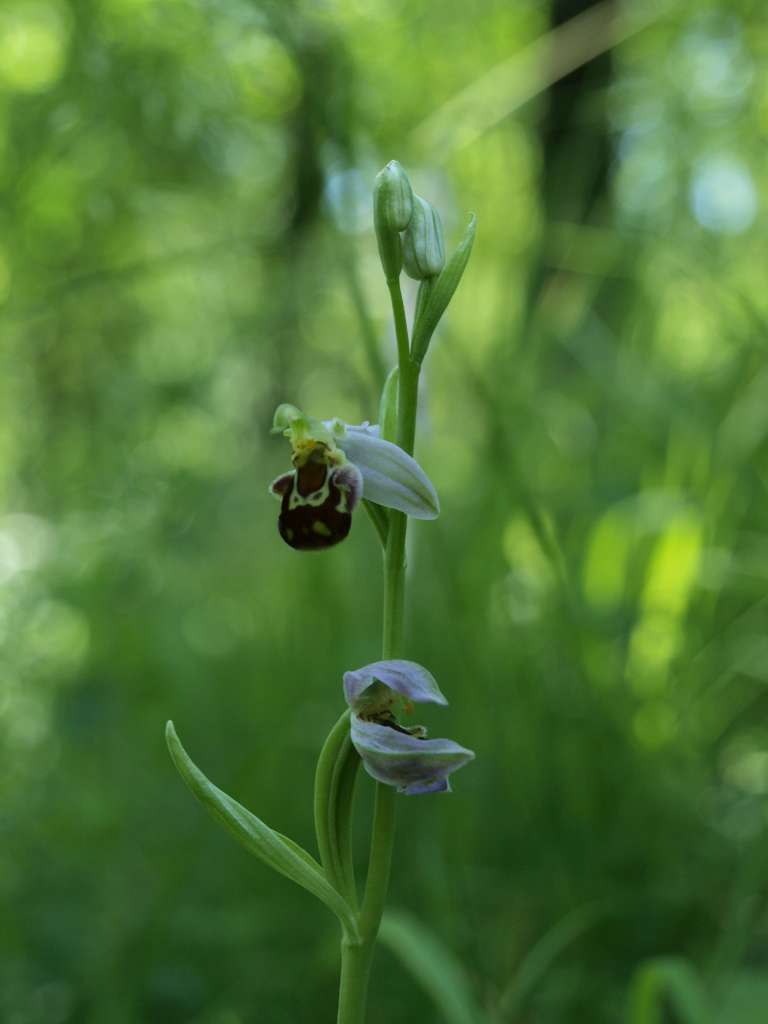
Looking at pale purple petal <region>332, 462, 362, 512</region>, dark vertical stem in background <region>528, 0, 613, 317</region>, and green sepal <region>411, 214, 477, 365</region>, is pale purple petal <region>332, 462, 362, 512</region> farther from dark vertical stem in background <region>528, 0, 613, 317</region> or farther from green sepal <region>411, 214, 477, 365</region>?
dark vertical stem in background <region>528, 0, 613, 317</region>

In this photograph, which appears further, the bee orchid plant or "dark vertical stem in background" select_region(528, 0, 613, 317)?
"dark vertical stem in background" select_region(528, 0, 613, 317)

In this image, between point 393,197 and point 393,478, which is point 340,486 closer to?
point 393,478

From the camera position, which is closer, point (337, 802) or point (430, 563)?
point (337, 802)

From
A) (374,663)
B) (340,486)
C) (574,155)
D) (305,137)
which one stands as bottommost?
(374,663)

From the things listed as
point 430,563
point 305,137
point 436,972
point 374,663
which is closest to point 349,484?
point 374,663

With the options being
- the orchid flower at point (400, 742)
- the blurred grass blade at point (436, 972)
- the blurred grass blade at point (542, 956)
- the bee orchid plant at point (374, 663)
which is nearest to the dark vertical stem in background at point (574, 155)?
the blurred grass blade at point (542, 956)

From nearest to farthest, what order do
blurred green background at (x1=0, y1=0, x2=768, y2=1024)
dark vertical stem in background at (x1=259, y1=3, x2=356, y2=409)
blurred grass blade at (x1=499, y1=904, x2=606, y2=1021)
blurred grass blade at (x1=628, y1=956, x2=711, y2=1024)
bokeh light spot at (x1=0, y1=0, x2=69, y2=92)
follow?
blurred grass blade at (x1=628, y1=956, x2=711, y2=1024)
blurred grass blade at (x1=499, y1=904, x2=606, y2=1021)
dark vertical stem in background at (x1=259, y1=3, x2=356, y2=409)
blurred green background at (x1=0, y1=0, x2=768, y2=1024)
bokeh light spot at (x1=0, y1=0, x2=69, y2=92)

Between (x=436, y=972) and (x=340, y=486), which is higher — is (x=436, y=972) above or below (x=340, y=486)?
below

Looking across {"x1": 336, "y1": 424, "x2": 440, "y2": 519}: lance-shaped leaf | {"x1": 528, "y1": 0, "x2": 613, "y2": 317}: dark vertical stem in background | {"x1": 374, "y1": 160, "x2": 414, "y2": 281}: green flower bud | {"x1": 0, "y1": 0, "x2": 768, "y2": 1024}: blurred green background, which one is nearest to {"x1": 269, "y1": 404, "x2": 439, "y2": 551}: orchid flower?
{"x1": 336, "y1": 424, "x2": 440, "y2": 519}: lance-shaped leaf
